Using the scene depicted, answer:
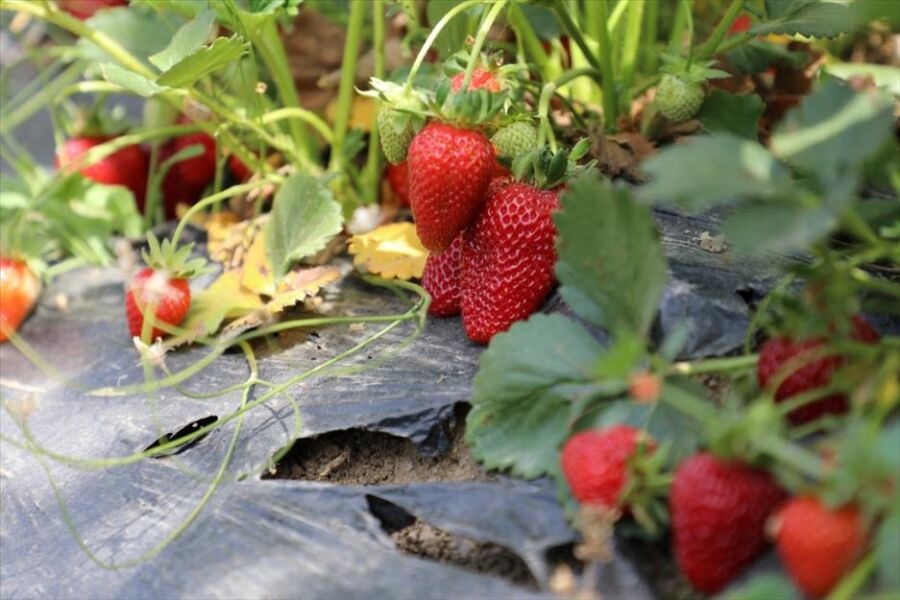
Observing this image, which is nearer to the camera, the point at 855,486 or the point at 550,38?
the point at 855,486

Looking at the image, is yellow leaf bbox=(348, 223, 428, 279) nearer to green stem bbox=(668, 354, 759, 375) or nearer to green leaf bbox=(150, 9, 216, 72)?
green leaf bbox=(150, 9, 216, 72)

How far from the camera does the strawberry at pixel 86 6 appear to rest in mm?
1622

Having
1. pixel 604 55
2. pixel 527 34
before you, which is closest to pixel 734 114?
pixel 604 55

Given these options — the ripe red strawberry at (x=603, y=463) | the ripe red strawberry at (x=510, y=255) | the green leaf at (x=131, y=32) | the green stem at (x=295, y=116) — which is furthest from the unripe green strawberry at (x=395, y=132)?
the green leaf at (x=131, y=32)

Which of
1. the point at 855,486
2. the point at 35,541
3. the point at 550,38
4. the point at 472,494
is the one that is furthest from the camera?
the point at 550,38

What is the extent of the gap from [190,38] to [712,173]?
71 centimetres

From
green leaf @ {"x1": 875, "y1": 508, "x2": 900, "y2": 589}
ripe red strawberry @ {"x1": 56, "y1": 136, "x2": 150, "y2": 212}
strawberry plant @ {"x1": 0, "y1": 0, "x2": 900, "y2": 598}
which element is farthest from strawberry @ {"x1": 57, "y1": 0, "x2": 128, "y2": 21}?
green leaf @ {"x1": 875, "y1": 508, "x2": 900, "y2": 589}

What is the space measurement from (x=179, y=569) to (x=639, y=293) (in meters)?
0.46

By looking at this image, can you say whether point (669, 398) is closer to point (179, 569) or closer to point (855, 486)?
point (855, 486)

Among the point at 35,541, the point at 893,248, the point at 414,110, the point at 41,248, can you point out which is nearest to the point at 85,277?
the point at 41,248

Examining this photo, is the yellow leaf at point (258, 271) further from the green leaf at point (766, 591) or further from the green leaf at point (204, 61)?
the green leaf at point (766, 591)

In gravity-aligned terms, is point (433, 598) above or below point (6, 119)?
below

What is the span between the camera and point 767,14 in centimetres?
124

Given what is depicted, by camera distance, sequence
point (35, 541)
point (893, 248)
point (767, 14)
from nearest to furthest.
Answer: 1. point (893, 248)
2. point (35, 541)
3. point (767, 14)
